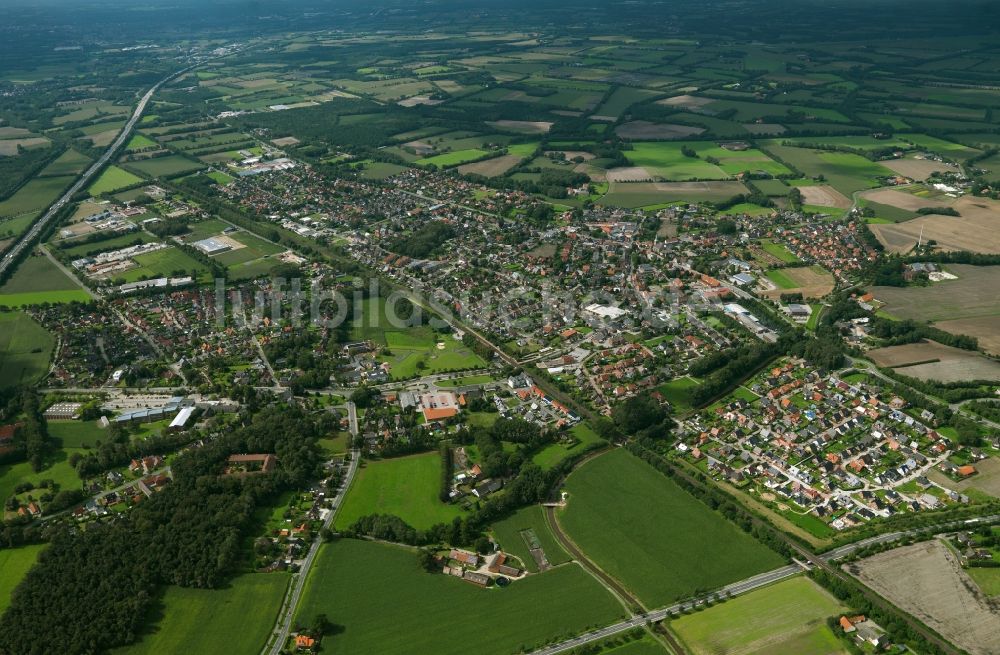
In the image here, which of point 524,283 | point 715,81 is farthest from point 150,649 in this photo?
point 715,81

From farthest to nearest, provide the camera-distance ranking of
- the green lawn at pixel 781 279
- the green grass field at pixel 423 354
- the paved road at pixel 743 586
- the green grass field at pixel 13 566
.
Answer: the green lawn at pixel 781 279, the green grass field at pixel 423 354, the green grass field at pixel 13 566, the paved road at pixel 743 586

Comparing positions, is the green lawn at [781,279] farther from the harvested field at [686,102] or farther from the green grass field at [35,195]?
the green grass field at [35,195]

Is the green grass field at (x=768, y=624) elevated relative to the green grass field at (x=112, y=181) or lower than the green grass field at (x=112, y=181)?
lower

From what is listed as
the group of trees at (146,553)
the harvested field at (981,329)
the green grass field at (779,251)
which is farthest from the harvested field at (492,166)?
the group of trees at (146,553)

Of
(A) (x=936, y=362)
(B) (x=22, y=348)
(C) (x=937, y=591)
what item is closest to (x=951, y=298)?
(A) (x=936, y=362)

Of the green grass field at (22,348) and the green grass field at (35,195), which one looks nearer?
the green grass field at (22,348)

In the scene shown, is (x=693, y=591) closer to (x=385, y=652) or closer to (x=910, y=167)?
(x=385, y=652)

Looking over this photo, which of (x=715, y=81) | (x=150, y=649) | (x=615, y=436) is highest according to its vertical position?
(x=715, y=81)

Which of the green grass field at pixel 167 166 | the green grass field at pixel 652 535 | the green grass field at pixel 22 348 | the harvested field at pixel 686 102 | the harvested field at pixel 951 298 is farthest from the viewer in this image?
the harvested field at pixel 686 102
